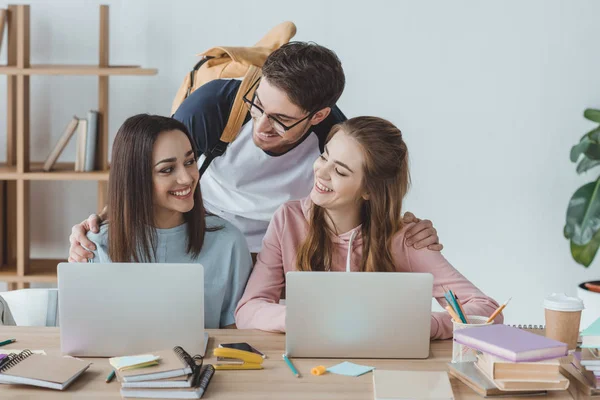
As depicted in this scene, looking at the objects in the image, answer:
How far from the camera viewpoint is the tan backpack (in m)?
2.33

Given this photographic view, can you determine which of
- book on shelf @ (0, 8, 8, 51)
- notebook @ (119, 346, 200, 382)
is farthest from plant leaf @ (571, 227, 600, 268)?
book on shelf @ (0, 8, 8, 51)

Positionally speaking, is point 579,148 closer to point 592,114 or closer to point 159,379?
point 592,114

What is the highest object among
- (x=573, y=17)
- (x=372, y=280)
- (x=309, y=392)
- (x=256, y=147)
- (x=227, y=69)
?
(x=573, y=17)

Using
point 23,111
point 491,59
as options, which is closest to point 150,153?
point 23,111

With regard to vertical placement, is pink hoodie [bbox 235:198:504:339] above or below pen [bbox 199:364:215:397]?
above

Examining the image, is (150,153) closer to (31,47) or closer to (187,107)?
(187,107)

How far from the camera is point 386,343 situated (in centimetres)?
155

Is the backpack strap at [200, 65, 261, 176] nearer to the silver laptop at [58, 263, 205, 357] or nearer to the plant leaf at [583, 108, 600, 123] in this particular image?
the silver laptop at [58, 263, 205, 357]

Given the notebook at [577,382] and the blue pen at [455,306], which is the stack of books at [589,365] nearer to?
the notebook at [577,382]

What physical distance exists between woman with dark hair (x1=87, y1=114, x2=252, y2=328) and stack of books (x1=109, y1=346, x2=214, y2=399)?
0.61 metres

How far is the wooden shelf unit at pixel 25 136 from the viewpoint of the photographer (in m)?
3.43

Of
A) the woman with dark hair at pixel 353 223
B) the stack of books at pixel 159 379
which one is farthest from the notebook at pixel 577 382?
the stack of books at pixel 159 379

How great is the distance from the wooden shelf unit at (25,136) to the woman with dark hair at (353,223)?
1.67 metres

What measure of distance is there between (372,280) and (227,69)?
1186 millimetres
